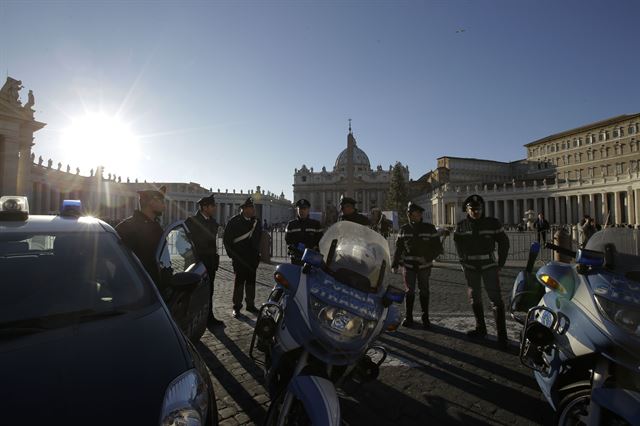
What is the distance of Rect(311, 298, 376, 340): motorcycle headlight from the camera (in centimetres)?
233

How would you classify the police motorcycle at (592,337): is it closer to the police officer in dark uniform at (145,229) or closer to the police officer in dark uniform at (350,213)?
the police officer in dark uniform at (350,213)

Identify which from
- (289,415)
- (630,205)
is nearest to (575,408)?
(289,415)

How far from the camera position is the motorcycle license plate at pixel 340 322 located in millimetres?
2326

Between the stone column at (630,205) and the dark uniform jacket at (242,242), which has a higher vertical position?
the stone column at (630,205)

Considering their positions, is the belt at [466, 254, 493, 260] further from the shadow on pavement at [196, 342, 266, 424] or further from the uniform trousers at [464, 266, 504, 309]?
the shadow on pavement at [196, 342, 266, 424]

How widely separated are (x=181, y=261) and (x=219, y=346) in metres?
1.69

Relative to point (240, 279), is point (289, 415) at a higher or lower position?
A: lower

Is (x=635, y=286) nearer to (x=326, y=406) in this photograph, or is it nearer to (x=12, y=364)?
(x=326, y=406)

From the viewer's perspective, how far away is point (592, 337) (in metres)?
2.45

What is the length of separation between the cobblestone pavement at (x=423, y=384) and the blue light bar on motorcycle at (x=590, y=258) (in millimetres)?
1428

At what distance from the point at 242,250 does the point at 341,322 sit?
15.1ft

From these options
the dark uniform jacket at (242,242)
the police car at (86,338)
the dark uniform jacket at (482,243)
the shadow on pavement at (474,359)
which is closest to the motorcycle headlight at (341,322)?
the police car at (86,338)

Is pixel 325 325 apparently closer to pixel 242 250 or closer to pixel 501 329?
pixel 501 329

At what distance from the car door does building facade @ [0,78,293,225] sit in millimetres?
6197
